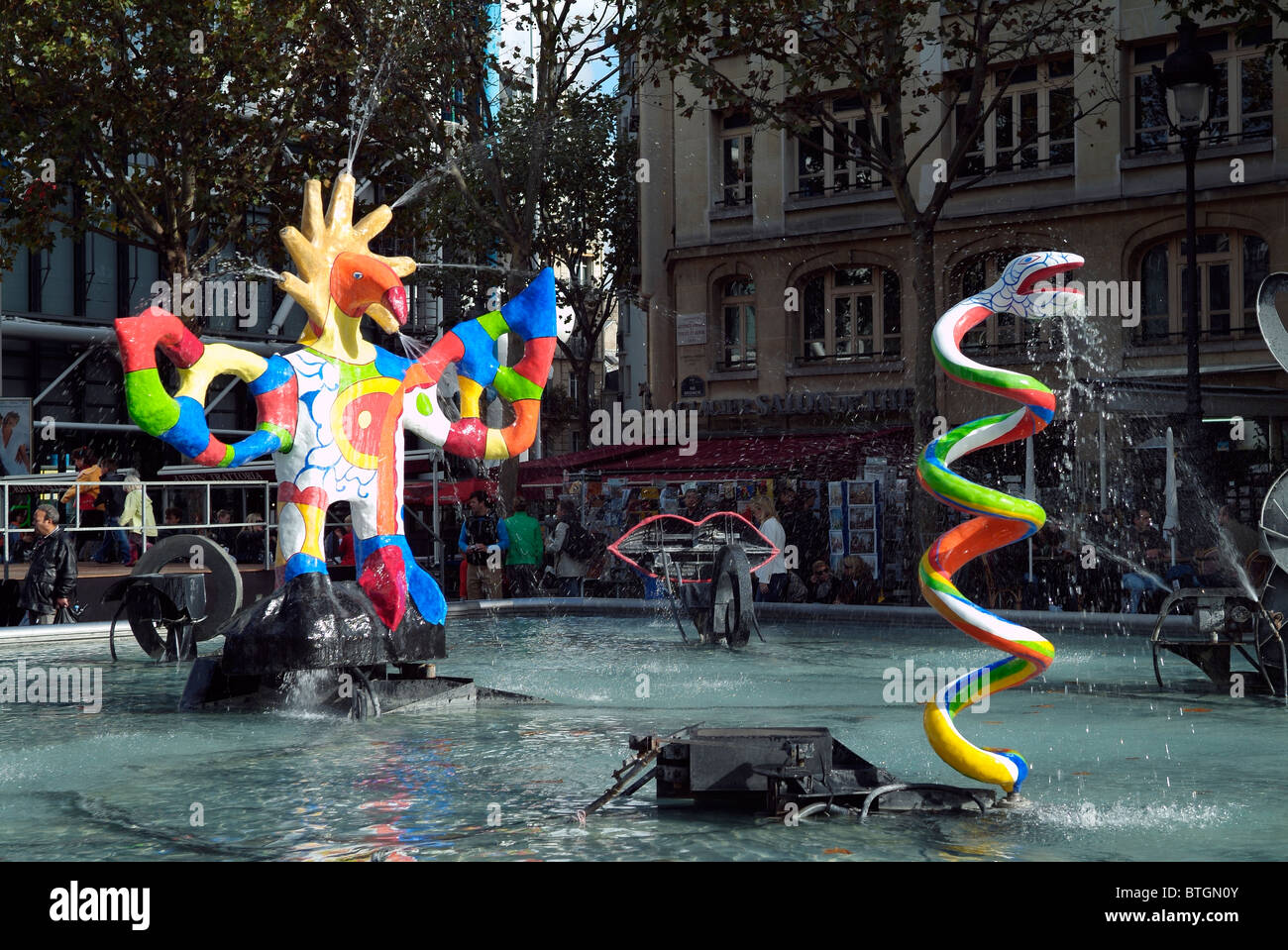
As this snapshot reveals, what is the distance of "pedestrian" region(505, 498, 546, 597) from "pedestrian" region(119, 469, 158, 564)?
4.61m

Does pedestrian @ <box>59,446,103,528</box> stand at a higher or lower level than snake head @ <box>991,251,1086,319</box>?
lower

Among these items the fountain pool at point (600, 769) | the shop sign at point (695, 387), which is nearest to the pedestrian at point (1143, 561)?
the fountain pool at point (600, 769)

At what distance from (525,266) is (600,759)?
18.1m

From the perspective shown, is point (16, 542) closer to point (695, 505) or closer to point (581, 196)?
point (695, 505)

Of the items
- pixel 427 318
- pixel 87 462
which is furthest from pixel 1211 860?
pixel 427 318

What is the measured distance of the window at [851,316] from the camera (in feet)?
103

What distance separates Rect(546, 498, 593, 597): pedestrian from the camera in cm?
2291

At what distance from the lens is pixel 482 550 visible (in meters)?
22.6

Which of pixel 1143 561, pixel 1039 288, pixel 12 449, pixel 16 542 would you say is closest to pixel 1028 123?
pixel 1143 561

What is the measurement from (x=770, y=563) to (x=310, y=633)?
920 centimetres

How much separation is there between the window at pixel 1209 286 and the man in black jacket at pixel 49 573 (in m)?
18.9

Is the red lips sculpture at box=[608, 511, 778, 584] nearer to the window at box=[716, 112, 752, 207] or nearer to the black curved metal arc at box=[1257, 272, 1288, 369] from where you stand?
the black curved metal arc at box=[1257, 272, 1288, 369]

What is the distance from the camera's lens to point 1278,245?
2678 cm

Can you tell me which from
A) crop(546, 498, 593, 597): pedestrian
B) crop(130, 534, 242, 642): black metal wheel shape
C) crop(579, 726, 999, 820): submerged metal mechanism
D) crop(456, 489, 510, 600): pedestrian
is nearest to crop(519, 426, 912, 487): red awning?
crop(546, 498, 593, 597): pedestrian
